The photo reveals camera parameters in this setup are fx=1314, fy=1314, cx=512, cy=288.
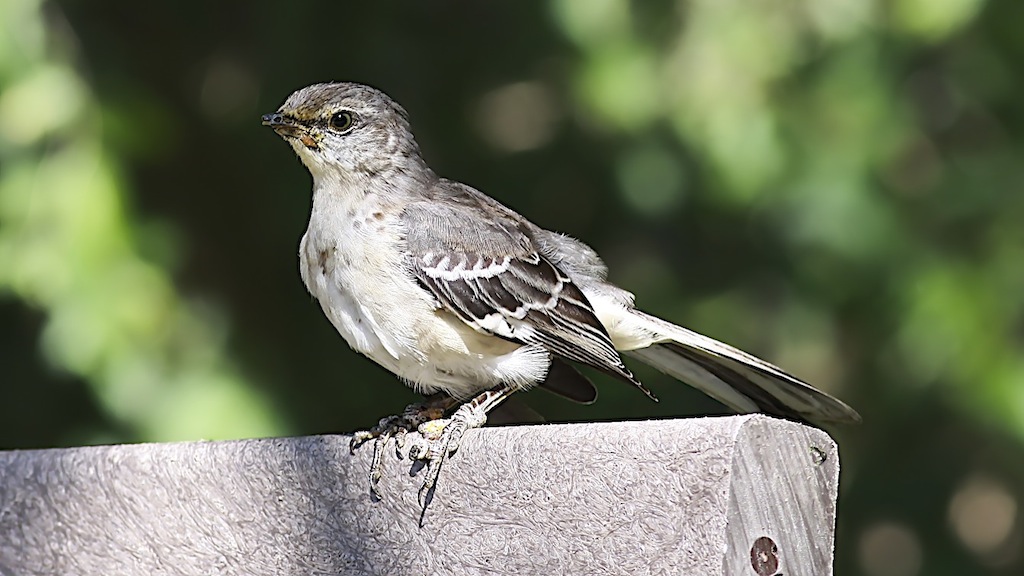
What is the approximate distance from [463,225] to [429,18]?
4.66 ft

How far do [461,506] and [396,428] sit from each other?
1.48ft

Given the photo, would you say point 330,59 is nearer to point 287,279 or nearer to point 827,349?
point 287,279

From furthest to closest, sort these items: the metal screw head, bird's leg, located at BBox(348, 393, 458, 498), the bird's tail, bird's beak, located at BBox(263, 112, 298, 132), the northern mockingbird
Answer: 1. bird's beak, located at BBox(263, 112, 298, 132)
2. the northern mockingbird
3. the bird's tail
4. bird's leg, located at BBox(348, 393, 458, 498)
5. the metal screw head

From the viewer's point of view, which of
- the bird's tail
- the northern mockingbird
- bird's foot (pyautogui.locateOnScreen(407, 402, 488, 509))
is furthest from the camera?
the northern mockingbird

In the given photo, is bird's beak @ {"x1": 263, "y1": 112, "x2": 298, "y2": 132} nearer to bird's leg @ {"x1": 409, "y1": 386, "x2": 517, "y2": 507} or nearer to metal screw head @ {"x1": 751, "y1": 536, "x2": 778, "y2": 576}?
bird's leg @ {"x1": 409, "y1": 386, "x2": 517, "y2": 507}

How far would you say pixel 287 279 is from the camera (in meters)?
4.88

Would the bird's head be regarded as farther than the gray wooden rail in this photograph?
Yes

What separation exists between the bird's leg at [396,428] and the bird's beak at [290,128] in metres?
0.77

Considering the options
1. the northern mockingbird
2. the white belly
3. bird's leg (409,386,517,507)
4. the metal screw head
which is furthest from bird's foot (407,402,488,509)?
the metal screw head

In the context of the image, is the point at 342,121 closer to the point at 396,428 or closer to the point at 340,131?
the point at 340,131

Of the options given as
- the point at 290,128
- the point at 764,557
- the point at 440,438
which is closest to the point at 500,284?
the point at 290,128

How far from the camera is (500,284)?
3369mm

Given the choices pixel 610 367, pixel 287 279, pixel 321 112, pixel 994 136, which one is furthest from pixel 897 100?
pixel 287 279

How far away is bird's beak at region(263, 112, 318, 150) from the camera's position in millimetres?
3502
